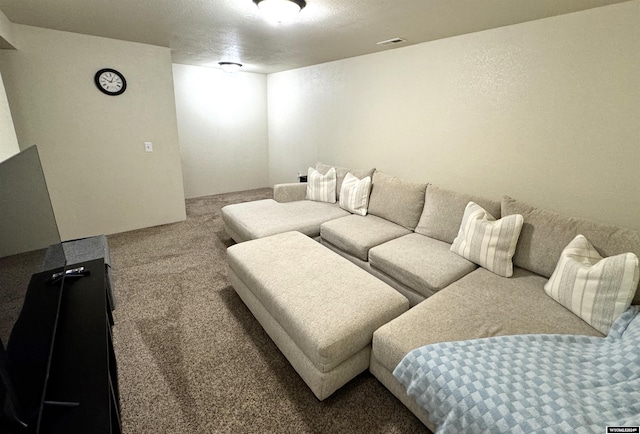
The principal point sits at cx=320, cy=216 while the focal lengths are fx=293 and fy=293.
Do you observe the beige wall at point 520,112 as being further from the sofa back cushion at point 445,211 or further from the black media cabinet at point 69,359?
the black media cabinet at point 69,359

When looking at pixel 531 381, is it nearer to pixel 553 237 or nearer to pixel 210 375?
pixel 553 237

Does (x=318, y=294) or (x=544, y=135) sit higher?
(x=544, y=135)

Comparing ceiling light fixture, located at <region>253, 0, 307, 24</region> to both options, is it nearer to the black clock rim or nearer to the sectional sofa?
the sectional sofa

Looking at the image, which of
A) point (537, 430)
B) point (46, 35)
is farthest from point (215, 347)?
point (46, 35)

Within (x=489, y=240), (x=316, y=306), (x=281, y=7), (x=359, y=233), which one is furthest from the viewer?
(x=359, y=233)

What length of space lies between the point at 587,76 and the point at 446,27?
3.43 feet

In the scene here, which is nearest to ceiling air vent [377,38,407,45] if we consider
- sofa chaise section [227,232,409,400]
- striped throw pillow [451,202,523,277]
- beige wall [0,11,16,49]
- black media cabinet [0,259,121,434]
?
striped throw pillow [451,202,523,277]

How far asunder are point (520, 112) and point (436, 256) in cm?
133

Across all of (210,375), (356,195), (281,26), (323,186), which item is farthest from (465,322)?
(281,26)

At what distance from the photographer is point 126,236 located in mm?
3592

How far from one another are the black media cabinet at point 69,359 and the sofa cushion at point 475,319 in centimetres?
120

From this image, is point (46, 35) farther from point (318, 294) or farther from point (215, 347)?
point (318, 294)

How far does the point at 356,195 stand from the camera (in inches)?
128

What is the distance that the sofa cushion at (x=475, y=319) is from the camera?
4.91ft
